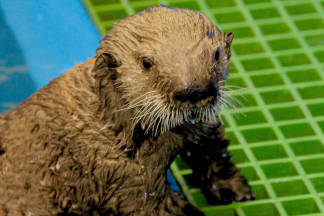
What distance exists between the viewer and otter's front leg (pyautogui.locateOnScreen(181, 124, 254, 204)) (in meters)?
3.24

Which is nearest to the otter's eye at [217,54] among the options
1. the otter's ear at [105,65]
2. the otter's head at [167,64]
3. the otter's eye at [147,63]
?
the otter's head at [167,64]

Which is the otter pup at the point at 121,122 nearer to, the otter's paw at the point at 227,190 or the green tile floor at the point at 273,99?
the otter's paw at the point at 227,190

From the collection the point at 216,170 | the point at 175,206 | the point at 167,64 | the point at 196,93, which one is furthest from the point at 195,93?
the point at 216,170

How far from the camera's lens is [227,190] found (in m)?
3.47

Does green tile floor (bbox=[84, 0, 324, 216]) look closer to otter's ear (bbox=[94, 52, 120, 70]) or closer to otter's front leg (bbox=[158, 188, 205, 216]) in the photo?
otter's front leg (bbox=[158, 188, 205, 216])

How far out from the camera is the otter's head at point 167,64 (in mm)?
2518

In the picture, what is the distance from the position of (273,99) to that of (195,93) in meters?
1.61

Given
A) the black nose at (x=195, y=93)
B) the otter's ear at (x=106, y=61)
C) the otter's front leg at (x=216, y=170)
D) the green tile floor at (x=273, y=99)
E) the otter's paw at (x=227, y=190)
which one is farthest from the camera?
the green tile floor at (x=273, y=99)

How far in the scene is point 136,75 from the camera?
2.62m

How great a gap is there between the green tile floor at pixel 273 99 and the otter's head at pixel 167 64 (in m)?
1.02

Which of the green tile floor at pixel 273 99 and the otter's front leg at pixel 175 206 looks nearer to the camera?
the otter's front leg at pixel 175 206

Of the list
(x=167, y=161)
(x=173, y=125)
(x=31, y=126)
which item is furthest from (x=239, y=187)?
(x=31, y=126)

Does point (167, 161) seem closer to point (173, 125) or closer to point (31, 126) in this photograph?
point (173, 125)

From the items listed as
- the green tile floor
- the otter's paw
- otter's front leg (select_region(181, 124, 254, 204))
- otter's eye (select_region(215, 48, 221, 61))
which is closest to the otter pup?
otter's eye (select_region(215, 48, 221, 61))
